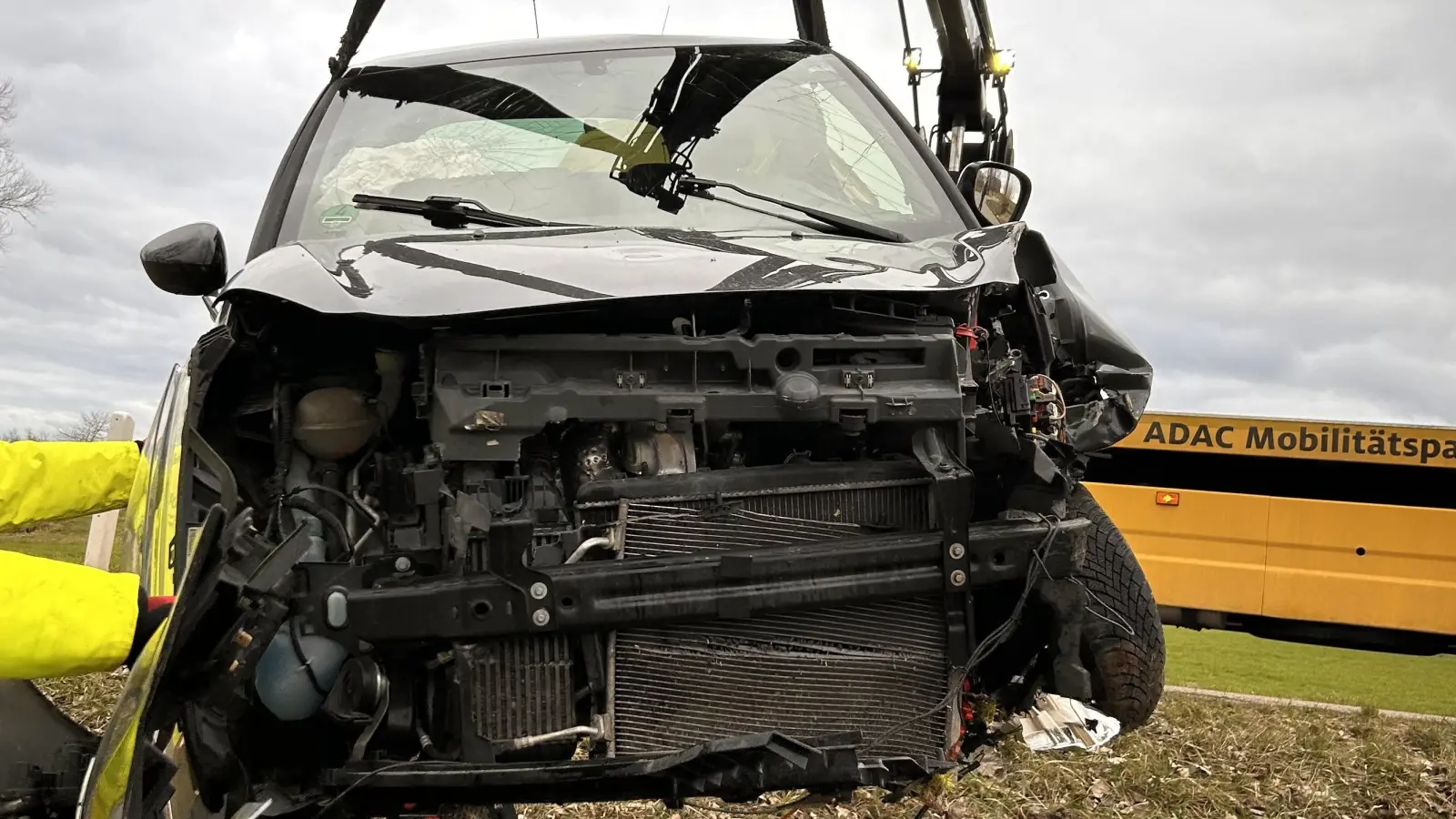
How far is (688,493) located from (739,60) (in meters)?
1.89

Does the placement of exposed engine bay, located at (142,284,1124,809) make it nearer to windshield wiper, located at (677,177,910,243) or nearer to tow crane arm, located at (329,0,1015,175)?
windshield wiper, located at (677,177,910,243)

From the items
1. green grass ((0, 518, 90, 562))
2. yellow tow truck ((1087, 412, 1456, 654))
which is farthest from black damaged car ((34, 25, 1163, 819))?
green grass ((0, 518, 90, 562))

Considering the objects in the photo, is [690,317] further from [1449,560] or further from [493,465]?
[1449,560]

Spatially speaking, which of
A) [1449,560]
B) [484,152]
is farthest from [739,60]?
[1449,560]

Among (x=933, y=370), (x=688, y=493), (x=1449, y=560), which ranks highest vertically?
(x=933, y=370)

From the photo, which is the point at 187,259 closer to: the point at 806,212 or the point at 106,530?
the point at 806,212

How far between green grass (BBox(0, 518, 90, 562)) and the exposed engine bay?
727 cm

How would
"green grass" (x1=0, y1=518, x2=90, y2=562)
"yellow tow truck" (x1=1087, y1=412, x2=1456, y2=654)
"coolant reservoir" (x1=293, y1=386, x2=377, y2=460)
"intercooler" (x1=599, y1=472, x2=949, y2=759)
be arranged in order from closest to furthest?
1. "intercooler" (x1=599, y1=472, x2=949, y2=759)
2. "coolant reservoir" (x1=293, y1=386, x2=377, y2=460)
3. "yellow tow truck" (x1=1087, y1=412, x2=1456, y2=654)
4. "green grass" (x1=0, y1=518, x2=90, y2=562)

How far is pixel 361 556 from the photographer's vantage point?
2.12 m

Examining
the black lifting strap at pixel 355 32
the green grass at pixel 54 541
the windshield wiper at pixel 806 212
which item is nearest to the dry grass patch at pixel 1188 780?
the windshield wiper at pixel 806 212

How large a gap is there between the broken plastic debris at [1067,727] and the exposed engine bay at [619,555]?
1.57ft

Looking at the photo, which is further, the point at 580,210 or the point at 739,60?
the point at 739,60

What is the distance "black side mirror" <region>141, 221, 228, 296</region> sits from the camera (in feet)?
8.68

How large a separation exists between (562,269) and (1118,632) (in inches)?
65.9
